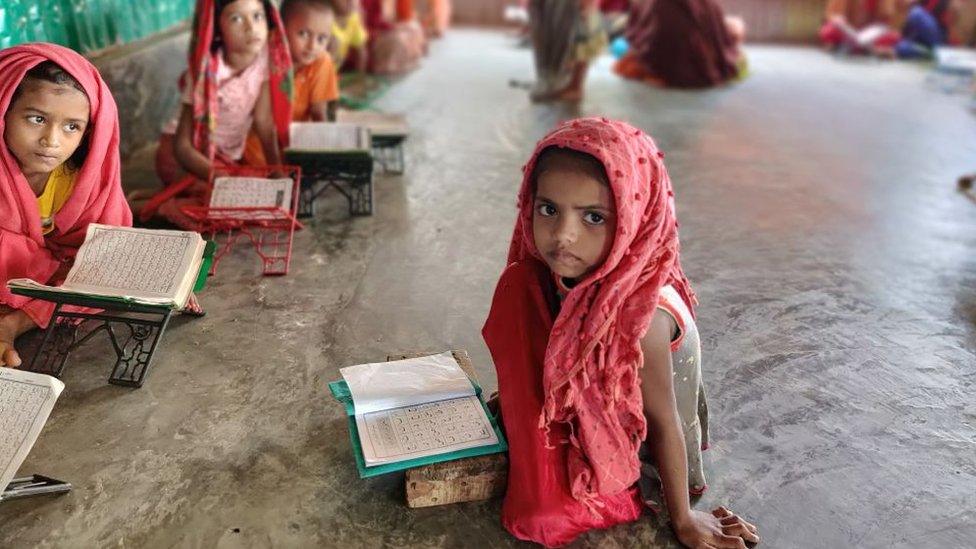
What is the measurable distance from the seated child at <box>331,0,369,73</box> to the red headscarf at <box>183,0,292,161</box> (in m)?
2.28

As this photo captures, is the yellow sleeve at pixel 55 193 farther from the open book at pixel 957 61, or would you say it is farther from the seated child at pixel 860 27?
the seated child at pixel 860 27

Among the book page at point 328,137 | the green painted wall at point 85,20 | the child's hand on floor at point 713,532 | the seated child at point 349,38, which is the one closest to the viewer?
the child's hand on floor at point 713,532

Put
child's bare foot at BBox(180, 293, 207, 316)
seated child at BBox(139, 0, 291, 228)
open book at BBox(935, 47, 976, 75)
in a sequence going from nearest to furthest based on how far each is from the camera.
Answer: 1. child's bare foot at BBox(180, 293, 207, 316)
2. seated child at BBox(139, 0, 291, 228)
3. open book at BBox(935, 47, 976, 75)

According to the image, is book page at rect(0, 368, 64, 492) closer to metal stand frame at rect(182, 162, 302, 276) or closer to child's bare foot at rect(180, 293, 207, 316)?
child's bare foot at rect(180, 293, 207, 316)

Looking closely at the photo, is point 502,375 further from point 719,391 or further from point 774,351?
point 774,351

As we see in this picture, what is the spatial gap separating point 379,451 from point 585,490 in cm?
50

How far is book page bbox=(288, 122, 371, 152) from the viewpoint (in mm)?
3748

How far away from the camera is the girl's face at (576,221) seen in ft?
5.40

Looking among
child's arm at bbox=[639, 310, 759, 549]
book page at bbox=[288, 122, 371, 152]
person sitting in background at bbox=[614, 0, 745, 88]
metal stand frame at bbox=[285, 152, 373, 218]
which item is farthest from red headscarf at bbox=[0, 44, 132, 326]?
person sitting in background at bbox=[614, 0, 745, 88]

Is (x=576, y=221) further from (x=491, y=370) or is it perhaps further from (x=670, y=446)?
(x=491, y=370)

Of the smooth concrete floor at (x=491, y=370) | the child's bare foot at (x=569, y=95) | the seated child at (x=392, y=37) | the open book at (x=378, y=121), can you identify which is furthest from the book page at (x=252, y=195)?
the seated child at (x=392, y=37)

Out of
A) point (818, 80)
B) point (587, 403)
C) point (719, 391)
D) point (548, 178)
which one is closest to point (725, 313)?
point (719, 391)

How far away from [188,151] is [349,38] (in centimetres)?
377

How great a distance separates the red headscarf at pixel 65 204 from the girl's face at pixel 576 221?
1.68m
